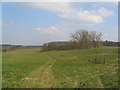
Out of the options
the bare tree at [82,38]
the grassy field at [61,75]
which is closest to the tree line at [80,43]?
the bare tree at [82,38]

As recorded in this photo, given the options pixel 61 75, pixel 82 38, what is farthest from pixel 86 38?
pixel 61 75

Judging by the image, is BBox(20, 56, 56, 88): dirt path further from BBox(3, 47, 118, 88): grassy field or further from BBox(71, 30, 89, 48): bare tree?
BBox(71, 30, 89, 48): bare tree

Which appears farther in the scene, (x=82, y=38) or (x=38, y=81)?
(x=82, y=38)

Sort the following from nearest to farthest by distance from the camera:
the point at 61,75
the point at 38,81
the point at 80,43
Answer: the point at 38,81
the point at 61,75
the point at 80,43

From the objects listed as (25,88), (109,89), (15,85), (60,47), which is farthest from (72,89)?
(60,47)

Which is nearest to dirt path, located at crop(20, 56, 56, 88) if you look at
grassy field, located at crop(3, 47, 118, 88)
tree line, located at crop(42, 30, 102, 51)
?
grassy field, located at crop(3, 47, 118, 88)

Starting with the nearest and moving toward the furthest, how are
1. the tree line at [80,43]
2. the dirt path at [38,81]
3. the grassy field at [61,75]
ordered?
the grassy field at [61,75]
the dirt path at [38,81]
the tree line at [80,43]

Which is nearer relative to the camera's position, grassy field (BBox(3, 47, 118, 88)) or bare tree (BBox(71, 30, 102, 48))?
grassy field (BBox(3, 47, 118, 88))

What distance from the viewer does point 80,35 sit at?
415 ft

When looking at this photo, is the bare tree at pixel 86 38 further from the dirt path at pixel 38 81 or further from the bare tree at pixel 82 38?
the dirt path at pixel 38 81

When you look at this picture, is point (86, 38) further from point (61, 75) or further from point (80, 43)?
point (61, 75)

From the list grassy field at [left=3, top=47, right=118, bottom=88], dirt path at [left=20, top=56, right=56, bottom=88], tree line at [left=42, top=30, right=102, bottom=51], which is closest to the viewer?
grassy field at [left=3, top=47, right=118, bottom=88]

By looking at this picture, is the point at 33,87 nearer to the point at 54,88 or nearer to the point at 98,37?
the point at 54,88

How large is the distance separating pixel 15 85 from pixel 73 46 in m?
94.1
